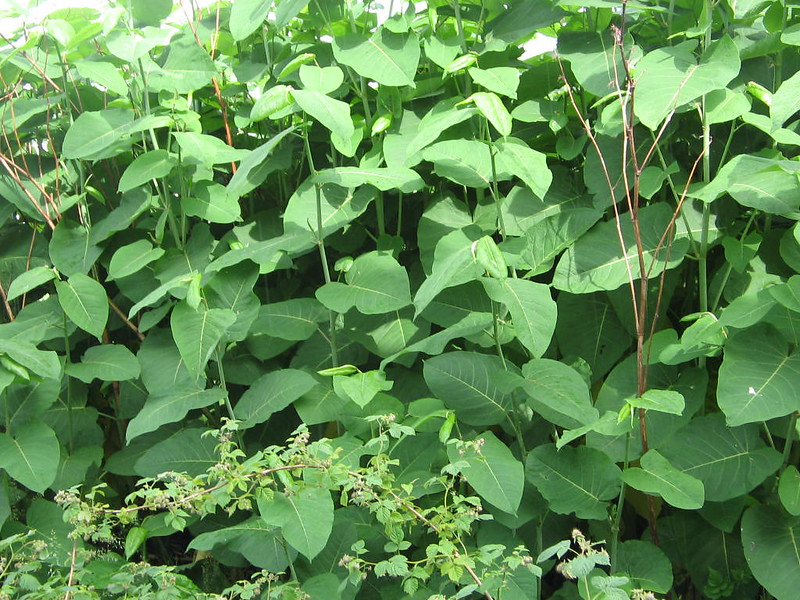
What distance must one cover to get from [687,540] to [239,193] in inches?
59.1

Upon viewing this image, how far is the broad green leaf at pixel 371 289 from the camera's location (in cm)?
214

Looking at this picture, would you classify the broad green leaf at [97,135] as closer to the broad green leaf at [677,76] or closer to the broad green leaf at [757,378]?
the broad green leaf at [677,76]

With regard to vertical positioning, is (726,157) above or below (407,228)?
Result: above

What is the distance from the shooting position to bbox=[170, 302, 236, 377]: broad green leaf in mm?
2141

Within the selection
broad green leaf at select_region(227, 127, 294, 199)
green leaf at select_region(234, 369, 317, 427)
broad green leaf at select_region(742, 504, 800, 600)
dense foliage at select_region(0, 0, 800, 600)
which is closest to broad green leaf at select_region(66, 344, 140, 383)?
dense foliage at select_region(0, 0, 800, 600)

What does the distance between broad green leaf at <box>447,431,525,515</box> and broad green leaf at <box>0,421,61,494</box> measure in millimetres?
1086

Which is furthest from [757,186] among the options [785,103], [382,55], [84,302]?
[84,302]

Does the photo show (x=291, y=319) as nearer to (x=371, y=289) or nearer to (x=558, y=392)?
(x=371, y=289)

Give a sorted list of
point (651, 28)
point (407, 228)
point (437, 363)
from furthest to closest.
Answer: point (407, 228) < point (651, 28) < point (437, 363)

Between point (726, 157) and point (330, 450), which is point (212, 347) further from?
point (726, 157)

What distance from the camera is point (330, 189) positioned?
2.39m

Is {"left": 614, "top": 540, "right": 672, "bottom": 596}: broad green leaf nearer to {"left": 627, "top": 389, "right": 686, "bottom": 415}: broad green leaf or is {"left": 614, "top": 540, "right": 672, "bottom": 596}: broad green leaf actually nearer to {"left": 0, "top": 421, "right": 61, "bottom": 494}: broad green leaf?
{"left": 627, "top": 389, "right": 686, "bottom": 415}: broad green leaf

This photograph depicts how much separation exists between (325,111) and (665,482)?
45.1 inches

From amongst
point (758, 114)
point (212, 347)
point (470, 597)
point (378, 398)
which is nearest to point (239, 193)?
point (212, 347)
